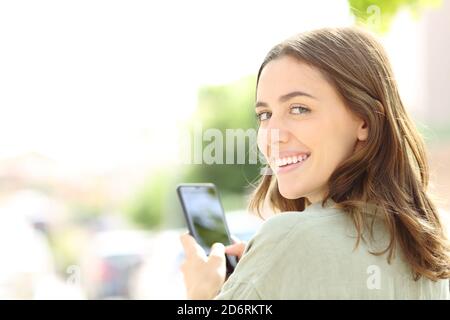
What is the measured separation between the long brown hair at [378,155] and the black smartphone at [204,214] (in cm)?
34

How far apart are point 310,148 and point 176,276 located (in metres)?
5.99

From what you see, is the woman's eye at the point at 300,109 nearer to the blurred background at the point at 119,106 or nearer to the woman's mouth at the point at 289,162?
the woman's mouth at the point at 289,162

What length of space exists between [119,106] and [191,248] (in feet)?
39.1

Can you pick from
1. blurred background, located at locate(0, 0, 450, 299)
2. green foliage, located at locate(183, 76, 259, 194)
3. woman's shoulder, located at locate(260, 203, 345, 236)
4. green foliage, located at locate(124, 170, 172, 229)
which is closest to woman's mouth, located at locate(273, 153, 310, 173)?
woman's shoulder, located at locate(260, 203, 345, 236)

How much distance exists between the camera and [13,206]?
9.79 m

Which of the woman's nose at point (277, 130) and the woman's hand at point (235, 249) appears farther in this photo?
the woman's hand at point (235, 249)

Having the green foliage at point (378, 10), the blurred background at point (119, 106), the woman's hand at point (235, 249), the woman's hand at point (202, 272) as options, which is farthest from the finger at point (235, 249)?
the blurred background at point (119, 106)

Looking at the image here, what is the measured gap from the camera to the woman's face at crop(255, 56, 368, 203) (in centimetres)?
97

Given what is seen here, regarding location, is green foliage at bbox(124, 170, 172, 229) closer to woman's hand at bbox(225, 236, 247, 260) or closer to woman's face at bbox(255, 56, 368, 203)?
woman's hand at bbox(225, 236, 247, 260)

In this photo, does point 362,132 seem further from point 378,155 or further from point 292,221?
point 292,221

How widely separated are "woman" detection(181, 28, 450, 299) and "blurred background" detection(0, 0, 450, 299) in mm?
8662

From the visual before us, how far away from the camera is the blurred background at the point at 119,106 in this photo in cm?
1097

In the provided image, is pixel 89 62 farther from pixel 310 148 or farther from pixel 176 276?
pixel 310 148

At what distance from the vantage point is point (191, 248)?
1.10 m
